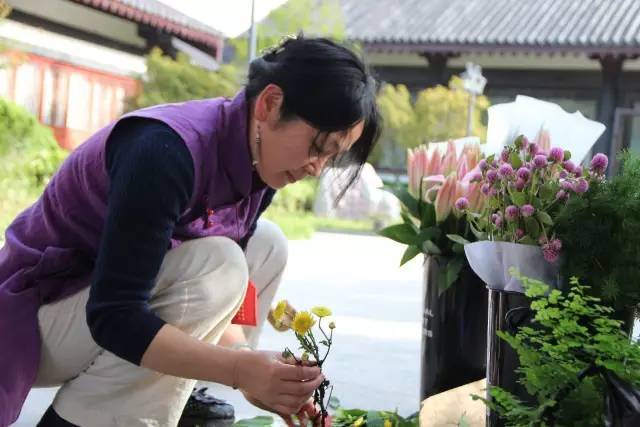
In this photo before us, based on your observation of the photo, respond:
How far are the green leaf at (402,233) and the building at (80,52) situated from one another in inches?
275

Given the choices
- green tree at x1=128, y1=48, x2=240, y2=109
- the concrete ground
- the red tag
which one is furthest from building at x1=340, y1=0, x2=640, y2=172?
the red tag

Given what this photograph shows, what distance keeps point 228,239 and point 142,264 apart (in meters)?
0.28

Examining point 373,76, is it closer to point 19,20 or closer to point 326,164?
point 326,164

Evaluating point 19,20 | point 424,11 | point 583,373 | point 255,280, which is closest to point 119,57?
point 19,20

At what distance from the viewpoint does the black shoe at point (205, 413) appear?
188cm

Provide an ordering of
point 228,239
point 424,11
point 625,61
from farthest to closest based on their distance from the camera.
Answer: point 424,11, point 625,61, point 228,239

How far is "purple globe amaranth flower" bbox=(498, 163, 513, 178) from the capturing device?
150cm

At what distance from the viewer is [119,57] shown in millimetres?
11039

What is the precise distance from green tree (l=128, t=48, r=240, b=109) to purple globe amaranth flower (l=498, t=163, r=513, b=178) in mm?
9434

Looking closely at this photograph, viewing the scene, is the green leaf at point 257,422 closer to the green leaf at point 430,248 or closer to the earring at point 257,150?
the green leaf at point 430,248

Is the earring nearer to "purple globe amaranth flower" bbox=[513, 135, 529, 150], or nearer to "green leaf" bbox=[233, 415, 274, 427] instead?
"purple globe amaranth flower" bbox=[513, 135, 529, 150]

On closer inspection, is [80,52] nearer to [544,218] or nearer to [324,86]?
[324,86]

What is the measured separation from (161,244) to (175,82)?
9913 millimetres

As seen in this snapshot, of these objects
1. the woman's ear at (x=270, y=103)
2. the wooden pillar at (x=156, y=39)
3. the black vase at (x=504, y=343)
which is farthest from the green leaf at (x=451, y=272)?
the wooden pillar at (x=156, y=39)
